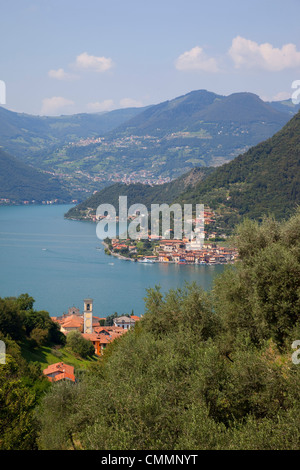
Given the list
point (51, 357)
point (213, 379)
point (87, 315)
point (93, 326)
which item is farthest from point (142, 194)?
point (213, 379)

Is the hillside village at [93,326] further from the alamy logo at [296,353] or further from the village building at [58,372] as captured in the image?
the alamy logo at [296,353]

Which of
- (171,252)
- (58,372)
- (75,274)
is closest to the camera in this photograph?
(58,372)

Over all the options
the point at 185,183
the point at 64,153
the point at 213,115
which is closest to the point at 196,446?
the point at 185,183

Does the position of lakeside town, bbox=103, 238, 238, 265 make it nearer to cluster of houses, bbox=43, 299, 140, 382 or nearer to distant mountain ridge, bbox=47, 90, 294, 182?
cluster of houses, bbox=43, 299, 140, 382

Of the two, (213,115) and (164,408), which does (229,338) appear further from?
(213,115)

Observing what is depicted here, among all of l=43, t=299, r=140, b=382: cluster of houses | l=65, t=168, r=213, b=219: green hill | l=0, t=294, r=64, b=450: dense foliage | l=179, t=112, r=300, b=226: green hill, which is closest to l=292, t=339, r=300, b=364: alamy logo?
l=0, t=294, r=64, b=450: dense foliage

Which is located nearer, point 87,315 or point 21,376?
point 21,376

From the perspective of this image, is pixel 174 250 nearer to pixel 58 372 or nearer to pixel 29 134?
pixel 58 372
